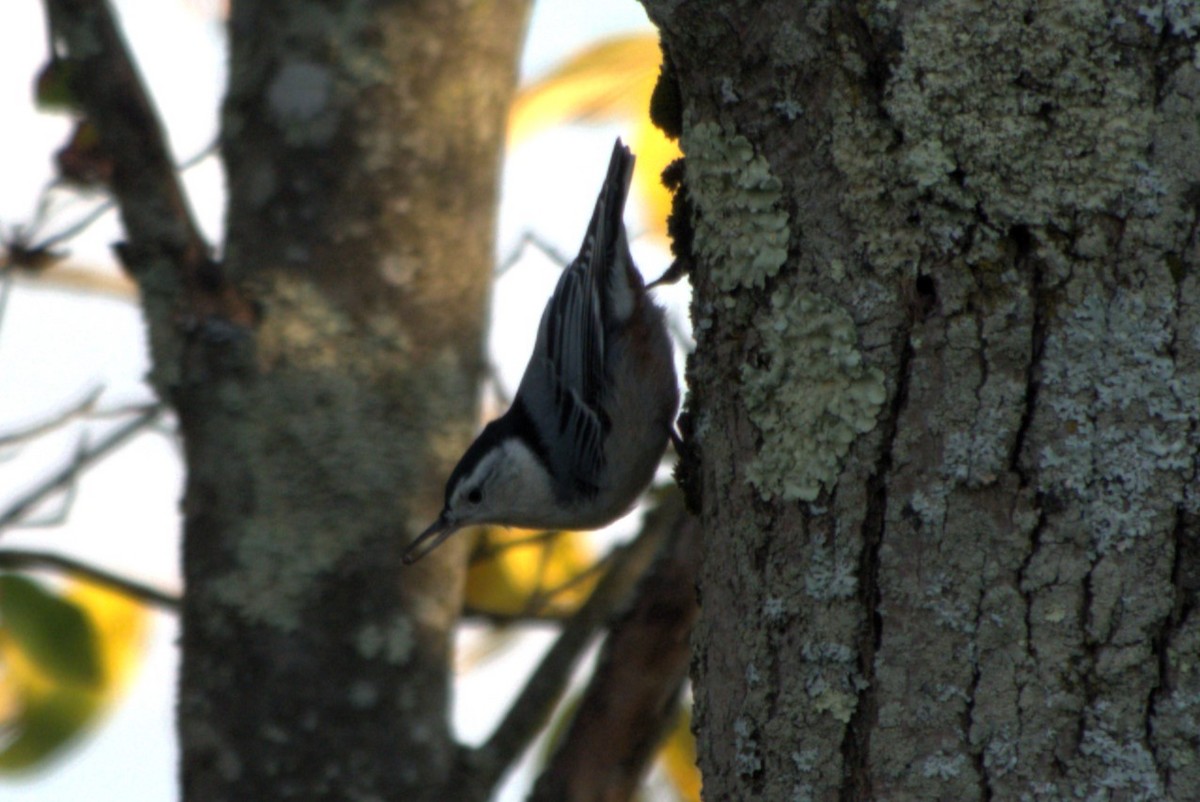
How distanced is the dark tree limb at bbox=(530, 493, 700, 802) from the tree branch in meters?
0.08

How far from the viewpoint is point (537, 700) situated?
263 centimetres

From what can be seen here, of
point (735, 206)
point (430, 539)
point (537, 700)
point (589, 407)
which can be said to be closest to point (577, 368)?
point (589, 407)

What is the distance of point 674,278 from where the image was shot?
8.87 ft

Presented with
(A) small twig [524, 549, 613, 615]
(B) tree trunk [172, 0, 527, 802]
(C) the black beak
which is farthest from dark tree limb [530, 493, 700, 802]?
(A) small twig [524, 549, 613, 615]

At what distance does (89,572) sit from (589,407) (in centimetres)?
118

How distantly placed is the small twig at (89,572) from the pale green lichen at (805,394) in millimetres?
1818

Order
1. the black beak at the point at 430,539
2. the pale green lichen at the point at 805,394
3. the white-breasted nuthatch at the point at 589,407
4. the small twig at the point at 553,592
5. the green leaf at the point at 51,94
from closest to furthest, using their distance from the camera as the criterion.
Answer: the pale green lichen at the point at 805,394, the black beak at the point at 430,539, the green leaf at the point at 51,94, the white-breasted nuthatch at the point at 589,407, the small twig at the point at 553,592

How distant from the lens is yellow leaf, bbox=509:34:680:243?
2.73 meters

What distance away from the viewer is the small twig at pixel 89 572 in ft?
9.28

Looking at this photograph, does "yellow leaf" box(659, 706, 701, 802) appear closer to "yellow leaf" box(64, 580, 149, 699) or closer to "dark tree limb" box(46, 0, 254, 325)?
"yellow leaf" box(64, 580, 149, 699)

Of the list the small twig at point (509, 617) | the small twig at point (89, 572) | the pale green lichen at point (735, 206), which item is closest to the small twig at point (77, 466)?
the small twig at point (89, 572)

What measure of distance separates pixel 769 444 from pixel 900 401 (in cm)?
17

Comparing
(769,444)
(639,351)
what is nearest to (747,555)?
(769,444)

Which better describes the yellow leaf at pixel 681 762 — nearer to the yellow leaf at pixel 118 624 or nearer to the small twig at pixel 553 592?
the small twig at pixel 553 592
